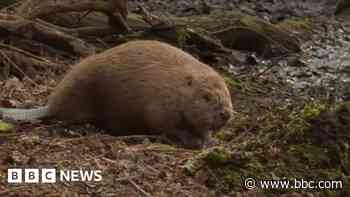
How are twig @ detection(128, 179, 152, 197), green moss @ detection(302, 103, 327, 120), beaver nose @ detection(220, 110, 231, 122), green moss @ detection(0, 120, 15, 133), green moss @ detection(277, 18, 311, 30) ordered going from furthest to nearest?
green moss @ detection(277, 18, 311, 30) → beaver nose @ detection(220, 110, 231, 122) → green moss @ detection(0, 120, 15, 133) → green moss @ detection(302, 103, 327, 120) → twig @ detection(128, 179, 152, 197)

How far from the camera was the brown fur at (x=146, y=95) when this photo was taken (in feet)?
20.3

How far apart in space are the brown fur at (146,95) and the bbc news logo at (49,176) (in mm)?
1344

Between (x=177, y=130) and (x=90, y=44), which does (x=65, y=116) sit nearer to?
(x=177, y=130)

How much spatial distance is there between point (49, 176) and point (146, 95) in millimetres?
1588

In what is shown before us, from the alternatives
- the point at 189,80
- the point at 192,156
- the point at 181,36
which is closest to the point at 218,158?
the point at 192,156

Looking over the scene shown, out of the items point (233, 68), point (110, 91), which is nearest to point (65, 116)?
point (110, 91)

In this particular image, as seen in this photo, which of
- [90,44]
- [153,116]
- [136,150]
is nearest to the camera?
[136,150]

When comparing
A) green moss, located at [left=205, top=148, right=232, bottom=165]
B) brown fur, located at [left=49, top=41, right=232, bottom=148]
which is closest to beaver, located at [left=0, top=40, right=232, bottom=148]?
brown fur, located at [left=49, top=41, right=232, bottom=148]

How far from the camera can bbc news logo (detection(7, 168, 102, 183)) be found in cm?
488

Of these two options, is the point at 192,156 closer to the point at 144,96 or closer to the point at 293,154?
the point at 293,154

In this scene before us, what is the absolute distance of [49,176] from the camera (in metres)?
4.92

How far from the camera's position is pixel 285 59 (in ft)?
36.1

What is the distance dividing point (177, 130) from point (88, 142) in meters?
0.84

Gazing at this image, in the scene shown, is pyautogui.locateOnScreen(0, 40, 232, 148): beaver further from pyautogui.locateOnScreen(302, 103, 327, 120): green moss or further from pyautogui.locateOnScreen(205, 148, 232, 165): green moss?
pyautogui.locateOnScreen(205, 148, 232, 165): green moss
